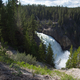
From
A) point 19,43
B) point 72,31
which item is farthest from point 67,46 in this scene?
point 19,43

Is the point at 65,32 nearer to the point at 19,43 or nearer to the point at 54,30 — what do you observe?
the point at 54,30

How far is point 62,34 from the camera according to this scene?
49.7m

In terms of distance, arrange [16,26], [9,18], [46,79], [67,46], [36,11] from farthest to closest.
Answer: [36,11] < [67,46] < [16,26] < [9,18] < [46,79]

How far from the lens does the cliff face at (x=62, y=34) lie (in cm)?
4602

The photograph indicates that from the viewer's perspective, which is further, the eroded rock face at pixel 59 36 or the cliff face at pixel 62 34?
the cliff face at pixel 62 34

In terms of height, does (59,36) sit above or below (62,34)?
below

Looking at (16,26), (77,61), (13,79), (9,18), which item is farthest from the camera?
(16,26)

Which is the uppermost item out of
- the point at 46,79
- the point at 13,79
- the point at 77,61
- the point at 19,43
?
the point at 13,79

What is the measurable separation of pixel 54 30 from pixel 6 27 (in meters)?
37.5

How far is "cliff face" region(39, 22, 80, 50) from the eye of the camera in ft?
151

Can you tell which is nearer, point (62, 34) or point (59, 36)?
point (59, 36)

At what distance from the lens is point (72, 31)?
5588 cm

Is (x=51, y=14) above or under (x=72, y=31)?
above

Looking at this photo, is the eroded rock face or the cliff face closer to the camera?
the eroded rock face
